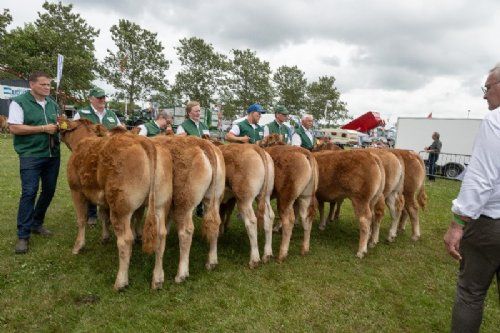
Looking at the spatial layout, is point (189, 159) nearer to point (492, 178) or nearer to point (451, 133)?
point (492, 178)

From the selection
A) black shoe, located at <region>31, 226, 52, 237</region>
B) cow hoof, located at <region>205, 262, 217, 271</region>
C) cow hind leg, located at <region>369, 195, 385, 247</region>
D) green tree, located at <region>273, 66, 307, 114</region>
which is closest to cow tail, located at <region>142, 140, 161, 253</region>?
cow hoof, located at <region>205, 262, 217, 271</region>

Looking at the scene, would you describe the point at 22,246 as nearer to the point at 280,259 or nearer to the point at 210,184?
the point at 210,184

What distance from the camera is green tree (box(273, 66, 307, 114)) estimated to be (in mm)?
46875

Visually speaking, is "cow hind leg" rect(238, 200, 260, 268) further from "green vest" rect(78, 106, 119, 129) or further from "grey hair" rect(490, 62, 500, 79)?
"grey hair" rect(490, 62, 500, 79)

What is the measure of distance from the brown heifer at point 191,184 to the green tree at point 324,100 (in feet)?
148

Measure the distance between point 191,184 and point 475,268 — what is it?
296 centimetres

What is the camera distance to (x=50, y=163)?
Result: 516 centimetres

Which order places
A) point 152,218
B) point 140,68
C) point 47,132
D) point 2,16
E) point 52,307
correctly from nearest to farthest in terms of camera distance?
1. point 52,307
2. point 152,218
3. point 47,132
4. point 2,16
5. point 140,68

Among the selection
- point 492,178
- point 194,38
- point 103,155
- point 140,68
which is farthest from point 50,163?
point 194,38

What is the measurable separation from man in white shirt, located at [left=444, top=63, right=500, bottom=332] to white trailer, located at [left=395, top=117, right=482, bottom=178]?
1531 cm

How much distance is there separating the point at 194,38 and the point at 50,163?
123 feet

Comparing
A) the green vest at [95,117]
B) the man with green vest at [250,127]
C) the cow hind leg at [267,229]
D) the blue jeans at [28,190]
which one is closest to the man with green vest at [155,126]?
the green vest at [95,117]

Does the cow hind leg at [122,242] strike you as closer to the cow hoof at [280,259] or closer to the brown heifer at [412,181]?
the cow hoof at [280,259]

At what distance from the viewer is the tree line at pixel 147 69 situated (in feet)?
92.5
